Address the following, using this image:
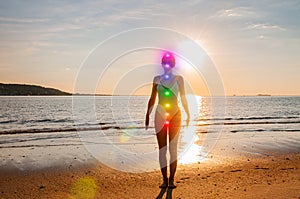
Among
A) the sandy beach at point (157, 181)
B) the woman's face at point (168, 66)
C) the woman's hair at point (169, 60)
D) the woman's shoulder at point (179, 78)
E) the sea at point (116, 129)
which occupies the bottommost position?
the sea at point (116, 129)

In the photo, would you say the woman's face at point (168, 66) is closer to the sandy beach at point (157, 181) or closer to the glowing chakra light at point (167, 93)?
the glowing chakra light at point (167, 93)

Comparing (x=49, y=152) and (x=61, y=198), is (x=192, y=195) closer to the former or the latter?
(x=61, y=198)

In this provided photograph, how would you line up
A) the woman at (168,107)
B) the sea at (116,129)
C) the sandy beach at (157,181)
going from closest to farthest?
the sandy beach at (157,181) < the woman at (168,107) < the sea at (116,129)

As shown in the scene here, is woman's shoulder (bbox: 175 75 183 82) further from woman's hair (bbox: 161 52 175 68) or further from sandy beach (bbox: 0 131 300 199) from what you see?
sandy beach (bbox: 0 131 300 199)

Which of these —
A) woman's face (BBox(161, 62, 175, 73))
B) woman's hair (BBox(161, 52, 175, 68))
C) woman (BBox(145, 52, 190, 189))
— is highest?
woman's hair (BBox(161, 52, 175, 68))

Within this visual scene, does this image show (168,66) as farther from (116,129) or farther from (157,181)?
(116,129)

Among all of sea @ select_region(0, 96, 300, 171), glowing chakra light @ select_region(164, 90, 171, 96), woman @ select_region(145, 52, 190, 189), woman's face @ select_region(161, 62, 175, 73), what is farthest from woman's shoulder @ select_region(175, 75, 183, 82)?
sea @ select_region(0, 96, 300, 171)

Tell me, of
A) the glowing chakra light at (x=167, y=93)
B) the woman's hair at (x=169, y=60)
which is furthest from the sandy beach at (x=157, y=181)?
the woman's hair at (x=169, y=60)

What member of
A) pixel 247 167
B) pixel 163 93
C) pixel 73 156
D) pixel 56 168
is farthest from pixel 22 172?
pixel 247 167

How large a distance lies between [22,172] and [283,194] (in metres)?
6.70

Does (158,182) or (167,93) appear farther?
(158,182)

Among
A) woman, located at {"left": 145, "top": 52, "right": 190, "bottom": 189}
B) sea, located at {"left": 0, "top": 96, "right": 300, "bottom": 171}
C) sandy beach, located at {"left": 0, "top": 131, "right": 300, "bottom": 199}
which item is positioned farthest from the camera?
sea, located at {"left": 0, "top": 96, "right": 300, "bottom": 171}

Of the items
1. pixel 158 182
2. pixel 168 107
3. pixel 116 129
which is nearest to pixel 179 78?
pixel 168 107

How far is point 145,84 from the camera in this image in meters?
→ 8.00
